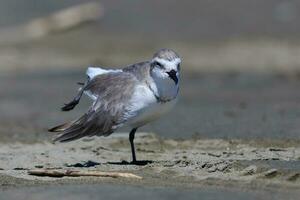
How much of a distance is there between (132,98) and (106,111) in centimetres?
30

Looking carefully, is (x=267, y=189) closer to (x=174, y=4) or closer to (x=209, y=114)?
(x=209, y=114)

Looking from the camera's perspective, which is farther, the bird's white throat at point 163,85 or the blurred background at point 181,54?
the blurred background at point 181,54

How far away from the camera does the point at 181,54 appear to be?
66.7 feet

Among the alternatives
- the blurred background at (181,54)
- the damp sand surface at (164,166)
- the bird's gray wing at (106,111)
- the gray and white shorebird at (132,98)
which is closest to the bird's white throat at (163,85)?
the gray and white shorebird at (132,98)

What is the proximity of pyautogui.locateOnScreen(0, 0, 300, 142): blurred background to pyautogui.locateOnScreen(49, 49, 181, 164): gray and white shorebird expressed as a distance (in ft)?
8.11

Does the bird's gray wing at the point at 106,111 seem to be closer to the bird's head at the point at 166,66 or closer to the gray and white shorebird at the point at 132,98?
the gray and white shorebird at the point at 132,98

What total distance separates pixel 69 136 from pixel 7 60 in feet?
39.4

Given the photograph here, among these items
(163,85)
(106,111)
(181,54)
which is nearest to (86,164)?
(106,111)

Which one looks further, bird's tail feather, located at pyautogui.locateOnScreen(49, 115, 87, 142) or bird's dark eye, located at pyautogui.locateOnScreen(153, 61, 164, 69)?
bird's tail feather, located at pyautogui.locateOnScreen(49, 115, 87, 142)

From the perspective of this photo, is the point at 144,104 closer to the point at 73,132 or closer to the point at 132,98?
the point at 132,98

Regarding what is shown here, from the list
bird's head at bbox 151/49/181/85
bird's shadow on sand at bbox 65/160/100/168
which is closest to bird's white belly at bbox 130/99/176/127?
bird's head at bbox 151/49/181/85

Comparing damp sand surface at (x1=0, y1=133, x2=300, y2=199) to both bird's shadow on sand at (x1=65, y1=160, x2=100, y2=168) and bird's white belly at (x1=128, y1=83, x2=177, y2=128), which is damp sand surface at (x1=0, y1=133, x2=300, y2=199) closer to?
bird's shadow on sand at (x1=65, y1=160, x2=100, y2=168)

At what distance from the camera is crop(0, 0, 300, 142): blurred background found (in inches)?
493

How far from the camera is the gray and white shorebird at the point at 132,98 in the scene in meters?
8.27
